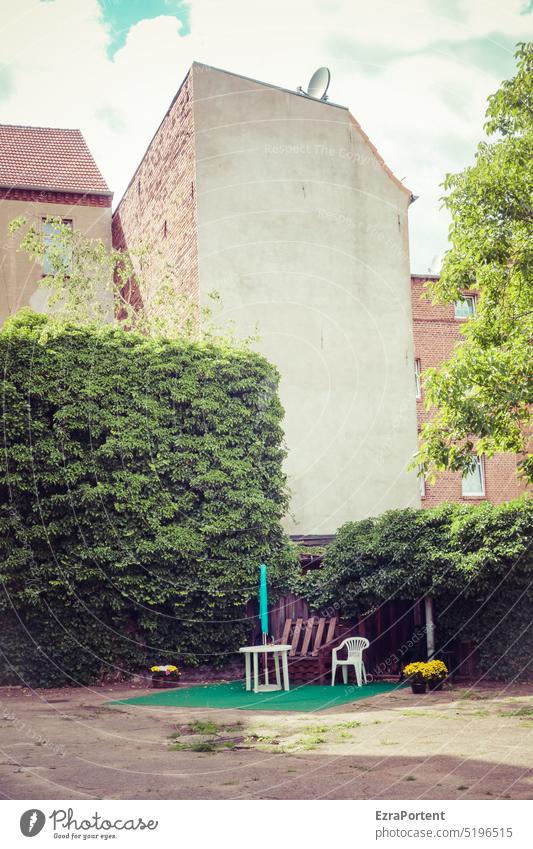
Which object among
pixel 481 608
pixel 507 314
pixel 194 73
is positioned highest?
pixel 194 73

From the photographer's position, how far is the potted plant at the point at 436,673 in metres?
11.4

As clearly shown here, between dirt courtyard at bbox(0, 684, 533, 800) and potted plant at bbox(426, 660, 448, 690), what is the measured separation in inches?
11.3

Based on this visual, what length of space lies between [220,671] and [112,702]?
8.99 ft

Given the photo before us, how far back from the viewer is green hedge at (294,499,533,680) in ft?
38.5

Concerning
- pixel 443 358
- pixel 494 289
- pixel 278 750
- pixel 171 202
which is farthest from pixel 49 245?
pixel 278 750

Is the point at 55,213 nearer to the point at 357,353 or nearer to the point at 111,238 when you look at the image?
the point at 111,238

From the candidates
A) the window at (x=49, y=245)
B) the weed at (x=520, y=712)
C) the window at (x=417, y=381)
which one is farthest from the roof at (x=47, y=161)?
the weed at (x=520, y=712)

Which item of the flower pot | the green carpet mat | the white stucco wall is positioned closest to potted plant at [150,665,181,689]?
the flower pot

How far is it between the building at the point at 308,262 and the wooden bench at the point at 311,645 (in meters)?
3.65

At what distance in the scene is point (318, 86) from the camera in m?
18.1

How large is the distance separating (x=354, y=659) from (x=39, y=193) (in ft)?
44.0

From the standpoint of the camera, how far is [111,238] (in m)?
21.4

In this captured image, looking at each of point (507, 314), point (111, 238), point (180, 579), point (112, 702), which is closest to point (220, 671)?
point (180, 579)

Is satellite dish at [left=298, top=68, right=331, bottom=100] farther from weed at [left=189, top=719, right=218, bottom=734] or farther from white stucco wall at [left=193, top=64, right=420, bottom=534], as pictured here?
weed at [left=189, top=719, right=218, bottom=734]
